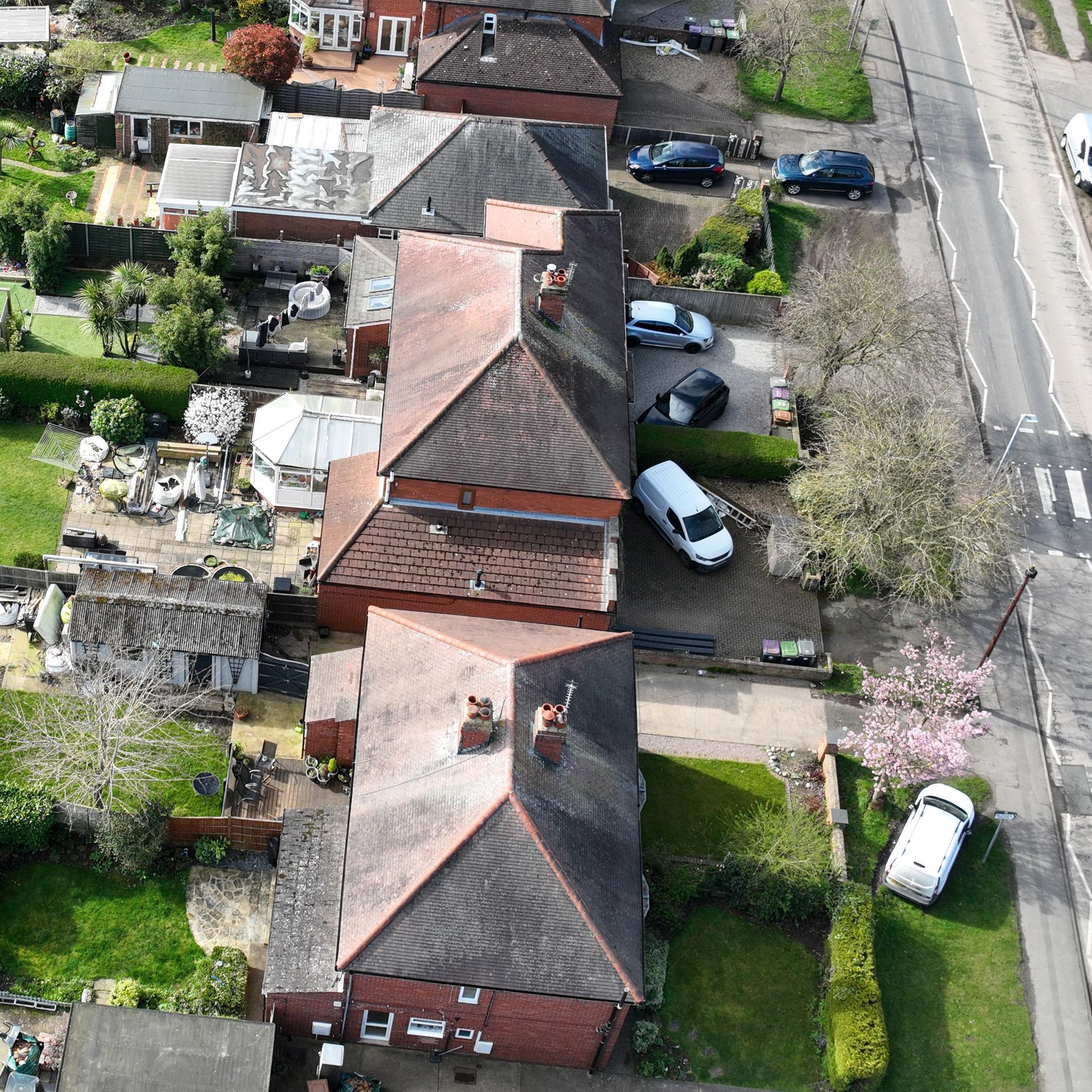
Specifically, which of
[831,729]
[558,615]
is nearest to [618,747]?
[558,615]

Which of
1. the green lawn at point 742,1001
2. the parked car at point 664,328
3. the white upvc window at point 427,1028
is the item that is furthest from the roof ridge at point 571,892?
the parked car at point 664,328

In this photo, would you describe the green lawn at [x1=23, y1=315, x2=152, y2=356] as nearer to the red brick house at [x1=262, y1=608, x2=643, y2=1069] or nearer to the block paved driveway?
the block paved driveway

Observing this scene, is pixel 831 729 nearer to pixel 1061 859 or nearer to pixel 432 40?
pixel 1061 859

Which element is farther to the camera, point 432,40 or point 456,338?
point 432,40

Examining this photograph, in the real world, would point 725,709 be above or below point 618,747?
below

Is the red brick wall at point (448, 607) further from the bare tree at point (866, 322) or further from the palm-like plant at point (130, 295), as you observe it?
the bare tree at point (866, 322)

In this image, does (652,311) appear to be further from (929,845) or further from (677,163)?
→ (929,845)

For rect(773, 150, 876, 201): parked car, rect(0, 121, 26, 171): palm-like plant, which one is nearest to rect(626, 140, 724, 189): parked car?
rect(773, 150, 876, 201): parked car
